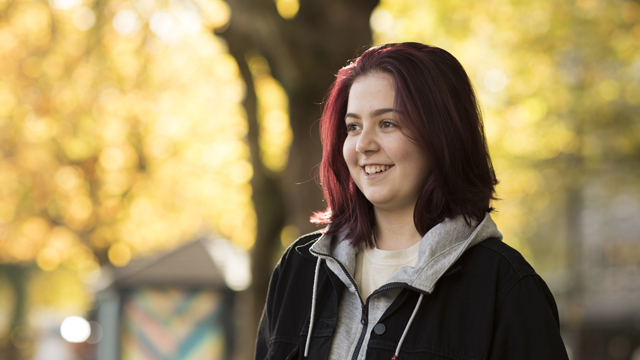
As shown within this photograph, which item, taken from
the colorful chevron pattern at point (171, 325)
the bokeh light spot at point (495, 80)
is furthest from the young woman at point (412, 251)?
the bokeh light spot at point (495, 80)

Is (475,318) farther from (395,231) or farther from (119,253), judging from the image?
(119,253)

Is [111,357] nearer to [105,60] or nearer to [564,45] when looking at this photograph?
[105,60]

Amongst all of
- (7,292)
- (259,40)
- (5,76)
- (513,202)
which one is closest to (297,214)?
(259,40)

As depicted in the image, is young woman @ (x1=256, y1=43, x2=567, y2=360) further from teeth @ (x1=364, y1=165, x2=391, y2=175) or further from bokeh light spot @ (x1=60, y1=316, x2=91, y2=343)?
bokeh light spot @ (x1=60, y1=316, x2=91, y2=343)

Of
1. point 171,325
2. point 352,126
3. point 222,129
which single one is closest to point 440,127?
point 352,126

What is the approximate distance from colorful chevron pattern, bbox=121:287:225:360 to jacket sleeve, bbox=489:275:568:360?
5.99m

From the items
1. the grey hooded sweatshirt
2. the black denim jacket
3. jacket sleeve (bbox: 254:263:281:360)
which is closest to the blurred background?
jacket sleeve (bbox: 254:263:281:360)

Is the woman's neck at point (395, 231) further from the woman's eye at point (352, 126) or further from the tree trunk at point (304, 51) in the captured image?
the tree trunk at point (304, 51)

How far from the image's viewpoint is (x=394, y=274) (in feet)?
7.15

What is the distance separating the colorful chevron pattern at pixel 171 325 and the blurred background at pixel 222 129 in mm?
16

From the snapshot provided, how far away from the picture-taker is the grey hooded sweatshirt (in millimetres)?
2121

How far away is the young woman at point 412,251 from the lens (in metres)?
2.05

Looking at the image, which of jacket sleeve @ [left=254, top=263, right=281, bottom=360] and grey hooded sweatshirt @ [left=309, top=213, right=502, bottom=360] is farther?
jacket sleeve @ [left=254, top=263, right=281, bottom=360]

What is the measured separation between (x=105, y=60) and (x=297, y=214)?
19.6ft
